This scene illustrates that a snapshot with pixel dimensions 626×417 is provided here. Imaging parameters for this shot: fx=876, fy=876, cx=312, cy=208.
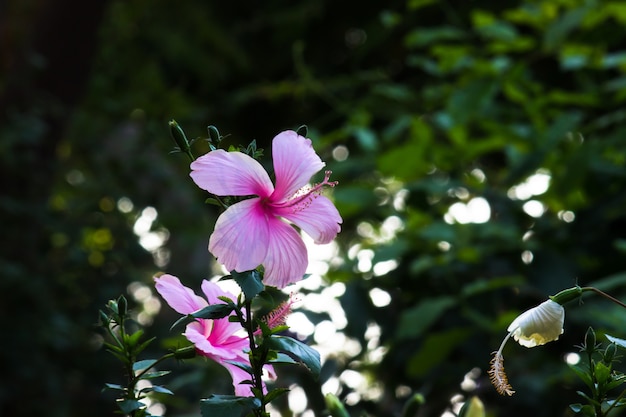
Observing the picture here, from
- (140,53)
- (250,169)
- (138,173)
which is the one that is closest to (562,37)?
(250,169)

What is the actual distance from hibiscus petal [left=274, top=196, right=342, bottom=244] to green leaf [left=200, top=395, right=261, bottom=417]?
Answer: 0.37ft

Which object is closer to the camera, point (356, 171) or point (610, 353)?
point (610, 353)

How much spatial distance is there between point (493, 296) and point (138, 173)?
252cm

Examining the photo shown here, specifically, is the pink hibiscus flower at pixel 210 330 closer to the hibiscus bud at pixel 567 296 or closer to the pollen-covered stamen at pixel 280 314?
the pollen-covered stamen at pixel 280 314

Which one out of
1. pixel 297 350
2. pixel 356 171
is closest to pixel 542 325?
pixel 297 350

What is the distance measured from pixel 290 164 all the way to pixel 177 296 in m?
0.11

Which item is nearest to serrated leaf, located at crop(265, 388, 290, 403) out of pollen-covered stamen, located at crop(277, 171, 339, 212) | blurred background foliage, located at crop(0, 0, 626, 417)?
pollen-covered stamen, located at crop(277, 171, 339, 212)

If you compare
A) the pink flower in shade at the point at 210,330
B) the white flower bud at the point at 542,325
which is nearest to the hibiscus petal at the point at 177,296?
the pink flower in shade at the point at 210,330

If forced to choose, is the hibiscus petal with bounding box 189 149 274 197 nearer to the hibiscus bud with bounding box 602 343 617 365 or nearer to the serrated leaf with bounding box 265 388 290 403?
the serrated leaf with bounding box 265 388 290 403

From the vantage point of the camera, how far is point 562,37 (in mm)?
1715

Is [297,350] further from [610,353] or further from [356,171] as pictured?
[356,171]

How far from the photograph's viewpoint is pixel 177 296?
0.54 meters

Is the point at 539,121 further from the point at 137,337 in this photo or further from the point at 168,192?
the point at 168,192

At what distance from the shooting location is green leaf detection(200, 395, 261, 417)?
0.50 m
